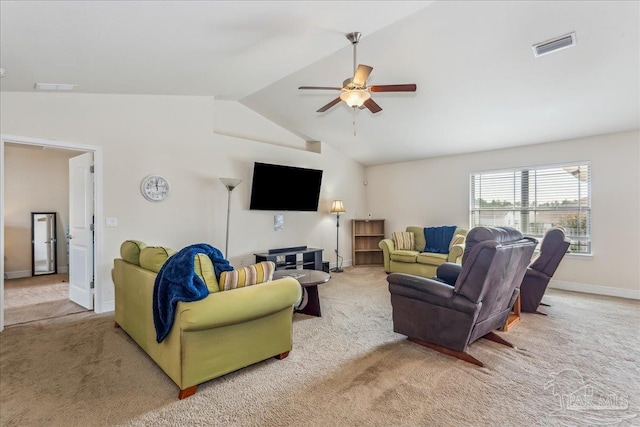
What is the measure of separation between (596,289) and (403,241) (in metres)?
2.97

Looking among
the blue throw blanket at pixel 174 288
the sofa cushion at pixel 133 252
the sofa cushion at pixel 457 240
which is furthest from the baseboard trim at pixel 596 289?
the sofa cushion at pixel 133 252

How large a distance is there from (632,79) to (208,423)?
205 inches

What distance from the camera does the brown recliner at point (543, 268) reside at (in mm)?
3641

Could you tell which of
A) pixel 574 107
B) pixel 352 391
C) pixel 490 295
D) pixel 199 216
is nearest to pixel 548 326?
pixel 490 295

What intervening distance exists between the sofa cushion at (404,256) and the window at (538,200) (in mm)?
1419

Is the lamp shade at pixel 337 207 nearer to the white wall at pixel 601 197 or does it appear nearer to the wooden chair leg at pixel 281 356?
the white wall at pixel 601 197

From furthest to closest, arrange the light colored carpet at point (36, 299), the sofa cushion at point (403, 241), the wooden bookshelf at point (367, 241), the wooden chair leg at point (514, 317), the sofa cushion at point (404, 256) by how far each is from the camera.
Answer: the wooden bookshelf at point (367, 241), the sofa cushion at point (403, 241), the sofa cushion at point (404, 256), the light colored carpet at point (36, 299), the wooden chair leg at point (514, 317)

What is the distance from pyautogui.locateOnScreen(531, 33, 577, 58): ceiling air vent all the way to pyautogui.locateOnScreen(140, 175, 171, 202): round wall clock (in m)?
4.68

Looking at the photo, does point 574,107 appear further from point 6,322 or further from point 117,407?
point 6,322

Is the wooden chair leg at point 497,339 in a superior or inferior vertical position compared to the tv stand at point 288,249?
inferior

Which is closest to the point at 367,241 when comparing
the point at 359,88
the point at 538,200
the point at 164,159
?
the point at 538,200

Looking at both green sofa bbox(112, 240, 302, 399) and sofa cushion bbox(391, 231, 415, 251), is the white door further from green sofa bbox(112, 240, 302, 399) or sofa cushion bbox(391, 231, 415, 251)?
sofa cushion bbox(391, 231, 415, 251)

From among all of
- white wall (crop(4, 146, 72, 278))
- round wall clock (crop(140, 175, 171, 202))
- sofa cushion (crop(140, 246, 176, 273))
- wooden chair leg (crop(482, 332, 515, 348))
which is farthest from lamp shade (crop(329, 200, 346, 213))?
white wall (crop(4, 146, 72, 278))

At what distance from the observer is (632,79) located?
11.5 ft
